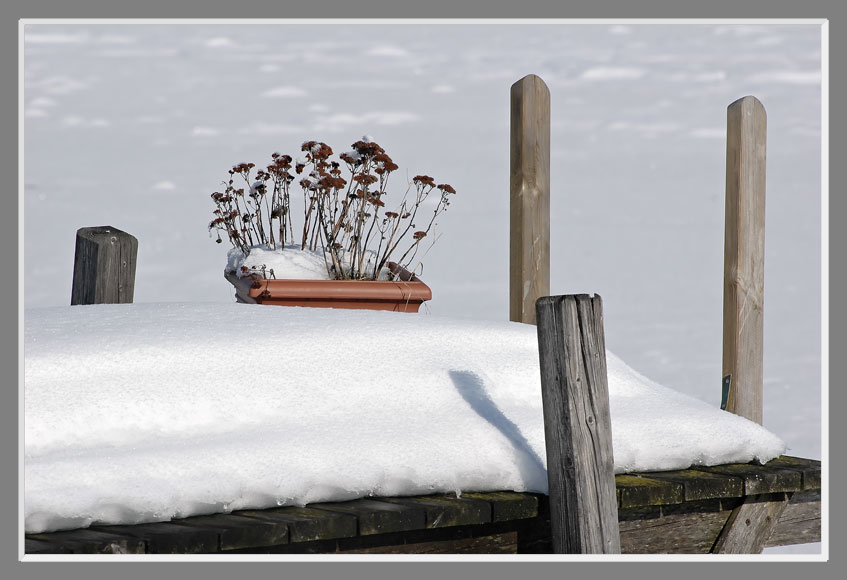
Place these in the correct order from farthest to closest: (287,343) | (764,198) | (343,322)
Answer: (764,198), (343,322), (287,343)

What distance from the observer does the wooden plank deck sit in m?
2.71

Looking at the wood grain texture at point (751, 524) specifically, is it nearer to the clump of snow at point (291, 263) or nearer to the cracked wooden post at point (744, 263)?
the cracked wooden post at point (744, 263)

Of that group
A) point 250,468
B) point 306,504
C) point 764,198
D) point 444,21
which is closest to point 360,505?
point 306,504

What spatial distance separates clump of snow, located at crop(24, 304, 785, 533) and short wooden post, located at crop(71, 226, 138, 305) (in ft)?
3.97

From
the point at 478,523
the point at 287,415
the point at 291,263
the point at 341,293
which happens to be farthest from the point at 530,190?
the point at 478,523

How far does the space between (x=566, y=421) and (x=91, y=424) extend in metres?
1.49

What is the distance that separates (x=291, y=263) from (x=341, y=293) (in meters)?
0.64

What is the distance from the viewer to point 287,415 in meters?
3.30

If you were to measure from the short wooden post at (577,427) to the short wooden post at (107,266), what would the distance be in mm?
2839

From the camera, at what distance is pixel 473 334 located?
404 cm

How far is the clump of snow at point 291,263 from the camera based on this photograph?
577 centimetres

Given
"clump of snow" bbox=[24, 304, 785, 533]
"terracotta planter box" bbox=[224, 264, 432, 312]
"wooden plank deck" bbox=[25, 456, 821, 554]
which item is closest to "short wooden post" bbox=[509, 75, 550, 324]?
"terracotta planter box" bbox=[224, 264, 432, 312]

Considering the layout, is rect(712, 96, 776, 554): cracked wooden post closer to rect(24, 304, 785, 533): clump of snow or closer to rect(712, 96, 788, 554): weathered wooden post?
rect(712, 96, 788, 554): weathered wooden post

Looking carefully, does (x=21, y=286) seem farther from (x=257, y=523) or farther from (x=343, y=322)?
(x=343, y=322)
